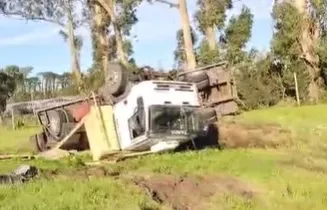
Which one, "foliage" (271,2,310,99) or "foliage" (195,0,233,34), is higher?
"foliage" (195,0,233,34)

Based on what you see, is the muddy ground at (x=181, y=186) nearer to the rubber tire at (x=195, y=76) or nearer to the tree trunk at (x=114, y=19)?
the rubber tire at (x=195, y=76)

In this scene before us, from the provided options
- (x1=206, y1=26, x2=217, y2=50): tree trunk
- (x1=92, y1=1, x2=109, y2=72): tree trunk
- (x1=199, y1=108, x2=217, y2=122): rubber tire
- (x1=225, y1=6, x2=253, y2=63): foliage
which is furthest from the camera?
(x1=92, y1=1, x2=109, y2=72): tree trunk

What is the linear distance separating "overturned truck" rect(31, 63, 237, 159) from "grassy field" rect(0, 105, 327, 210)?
132 cm

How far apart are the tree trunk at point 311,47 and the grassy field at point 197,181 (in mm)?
17215

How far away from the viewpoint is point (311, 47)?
40.8m

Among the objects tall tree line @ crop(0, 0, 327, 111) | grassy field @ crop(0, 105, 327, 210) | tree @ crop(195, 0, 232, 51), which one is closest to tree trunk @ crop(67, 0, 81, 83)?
tall tree line @ crop(0, 0, 327, 111)

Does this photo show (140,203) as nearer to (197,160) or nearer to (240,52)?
(197,160)

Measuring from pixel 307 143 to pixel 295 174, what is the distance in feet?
22.1

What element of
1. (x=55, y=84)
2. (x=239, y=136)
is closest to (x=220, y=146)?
(x=239, y=136)

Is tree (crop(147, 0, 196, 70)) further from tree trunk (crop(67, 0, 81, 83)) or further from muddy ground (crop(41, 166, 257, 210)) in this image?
muddy ground (crop(41, 166, 257, 210))

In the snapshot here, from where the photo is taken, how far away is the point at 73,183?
48.4ft

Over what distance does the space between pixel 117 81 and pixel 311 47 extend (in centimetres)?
1950

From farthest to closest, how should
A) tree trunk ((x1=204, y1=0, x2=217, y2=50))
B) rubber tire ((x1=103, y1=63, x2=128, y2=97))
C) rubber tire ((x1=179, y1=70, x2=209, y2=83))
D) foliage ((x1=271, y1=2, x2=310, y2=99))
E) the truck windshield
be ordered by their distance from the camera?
1. tree trunk ((x1=204, y1=0, x2=217, y2=50))
2. foliage ((x1=271, y1=2, x2=310, y2=99))
3. rubber tire ((x1=179, y1=70, x2=209, y2=83))
4. rubber tire ((x1=103, y1=63, x2=128, y2=97))
5. the truck windshield

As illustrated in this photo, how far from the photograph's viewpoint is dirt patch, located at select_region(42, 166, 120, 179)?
55.7 feet
